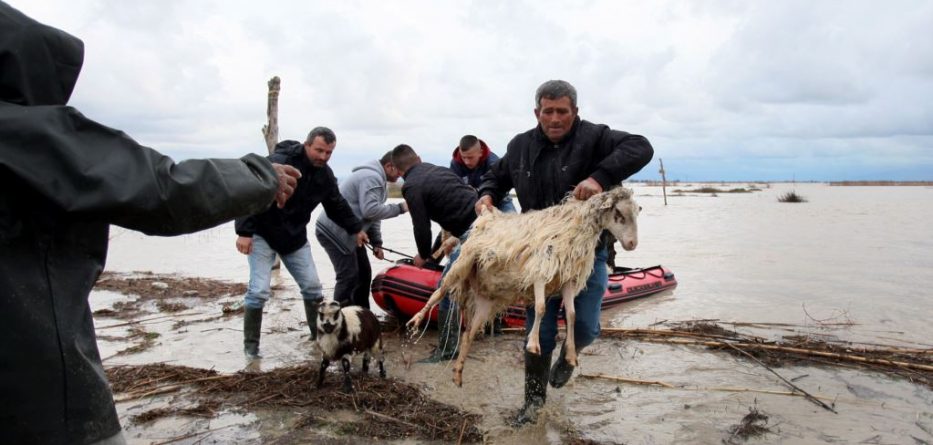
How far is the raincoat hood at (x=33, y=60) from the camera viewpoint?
159 centimetres

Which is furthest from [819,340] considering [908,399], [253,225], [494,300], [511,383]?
[253,225]

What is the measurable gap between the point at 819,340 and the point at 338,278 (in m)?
6.00

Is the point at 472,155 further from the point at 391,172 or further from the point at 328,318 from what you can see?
the point at 328,318

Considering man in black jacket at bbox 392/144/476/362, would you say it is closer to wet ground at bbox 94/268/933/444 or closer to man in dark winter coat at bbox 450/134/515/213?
wet ground at bbox 94/268/933/444

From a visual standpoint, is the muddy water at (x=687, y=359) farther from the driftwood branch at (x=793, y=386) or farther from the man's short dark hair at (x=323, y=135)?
the man's short dark hair at (x=323, y=135)

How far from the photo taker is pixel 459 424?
4.33m

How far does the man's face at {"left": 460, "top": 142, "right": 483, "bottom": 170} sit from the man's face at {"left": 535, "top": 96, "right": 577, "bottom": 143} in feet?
11.7

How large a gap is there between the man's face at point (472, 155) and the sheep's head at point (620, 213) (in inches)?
163

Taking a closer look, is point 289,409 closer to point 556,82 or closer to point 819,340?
point 556,82

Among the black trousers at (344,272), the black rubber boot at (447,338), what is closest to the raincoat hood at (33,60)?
the black rubber boot at (447,338)

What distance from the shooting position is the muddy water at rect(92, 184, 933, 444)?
171 inches

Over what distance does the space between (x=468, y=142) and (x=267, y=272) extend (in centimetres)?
314

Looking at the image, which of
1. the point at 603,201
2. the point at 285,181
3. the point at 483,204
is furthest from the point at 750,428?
the point at 285,181

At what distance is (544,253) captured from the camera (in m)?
3.73
